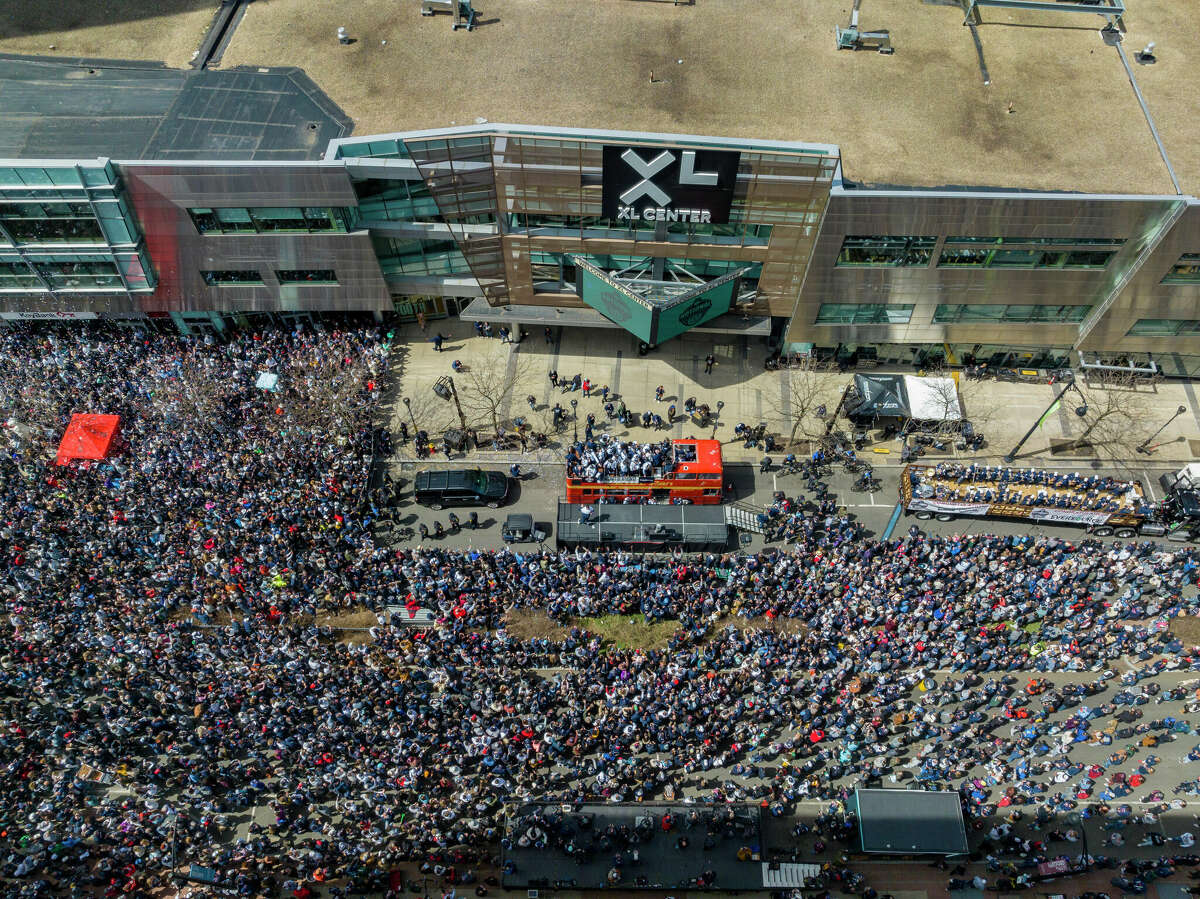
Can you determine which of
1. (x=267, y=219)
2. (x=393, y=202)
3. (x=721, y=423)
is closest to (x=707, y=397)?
(x=721, y=423)

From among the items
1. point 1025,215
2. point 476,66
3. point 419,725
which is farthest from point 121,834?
point 1025,215

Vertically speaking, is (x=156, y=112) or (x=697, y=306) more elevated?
(x=156, y=112)

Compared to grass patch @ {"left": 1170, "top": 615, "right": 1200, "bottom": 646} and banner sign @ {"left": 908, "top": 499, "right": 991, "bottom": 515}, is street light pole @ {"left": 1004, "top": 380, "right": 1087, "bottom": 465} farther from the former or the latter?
grass patch @ {"left": 1170, "top": 615, "right": 1200, "bottom": 646}

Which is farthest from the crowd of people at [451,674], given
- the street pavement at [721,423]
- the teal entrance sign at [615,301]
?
the teal entrance sign at [615,301]

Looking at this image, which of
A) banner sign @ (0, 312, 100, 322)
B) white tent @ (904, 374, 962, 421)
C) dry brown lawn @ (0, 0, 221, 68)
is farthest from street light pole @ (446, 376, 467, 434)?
white tent @ (904, 374, 962, 421)

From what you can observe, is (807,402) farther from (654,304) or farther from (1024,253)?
(1024,253)

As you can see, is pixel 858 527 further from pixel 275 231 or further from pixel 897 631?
pixel 275 231
